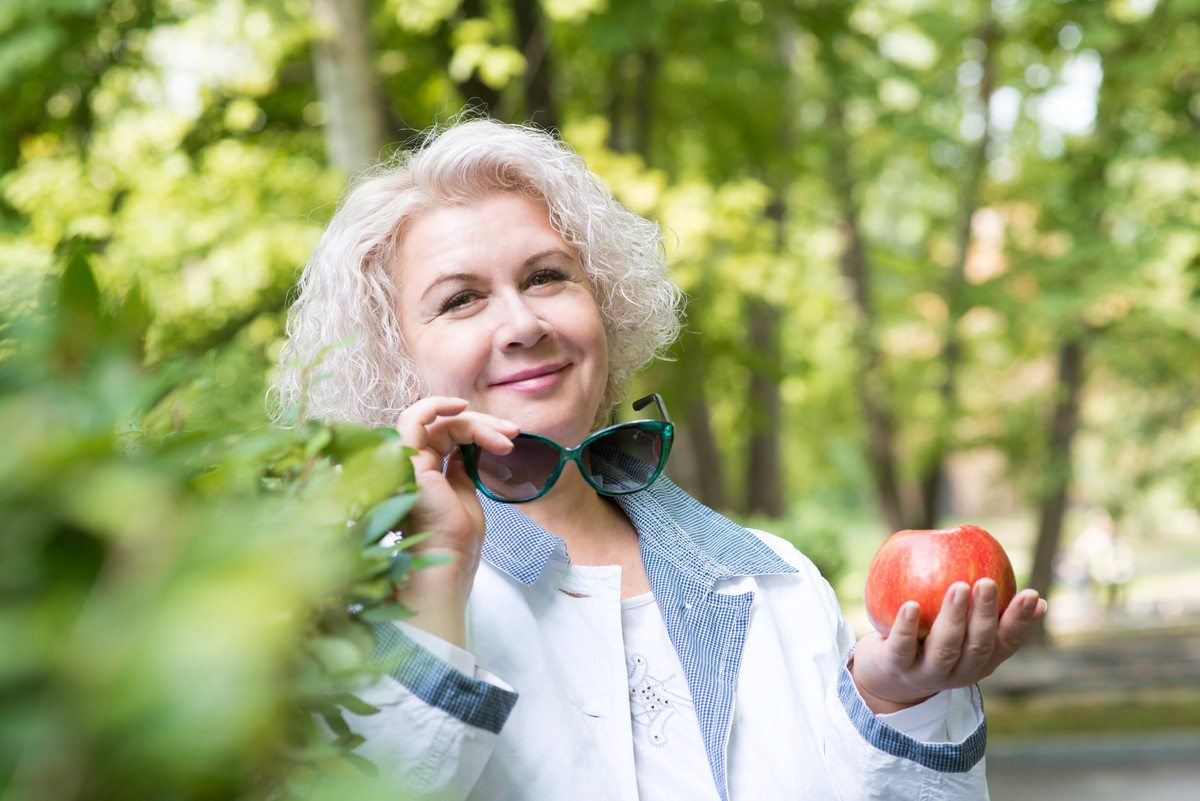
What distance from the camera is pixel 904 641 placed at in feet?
5.26

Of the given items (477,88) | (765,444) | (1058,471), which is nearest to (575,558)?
(477,88)

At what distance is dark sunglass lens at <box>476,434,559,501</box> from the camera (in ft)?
5.76

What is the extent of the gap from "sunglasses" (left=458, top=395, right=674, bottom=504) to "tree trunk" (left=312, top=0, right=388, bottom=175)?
3.20 metres

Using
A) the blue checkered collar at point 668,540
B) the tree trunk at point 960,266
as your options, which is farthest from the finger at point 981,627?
the tree trunk at point 960,266

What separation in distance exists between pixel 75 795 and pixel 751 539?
1.73 m

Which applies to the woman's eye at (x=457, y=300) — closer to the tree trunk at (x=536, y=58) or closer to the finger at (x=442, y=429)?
the finger at (x=442, y=429)

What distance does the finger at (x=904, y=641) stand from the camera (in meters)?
1.57

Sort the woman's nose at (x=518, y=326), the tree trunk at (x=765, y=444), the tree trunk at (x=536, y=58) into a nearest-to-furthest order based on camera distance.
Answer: the woman's nose at (x=518, y=326) < the tree trunk at (x=536, y=58) < the tree trunk at (x=765, y=444)

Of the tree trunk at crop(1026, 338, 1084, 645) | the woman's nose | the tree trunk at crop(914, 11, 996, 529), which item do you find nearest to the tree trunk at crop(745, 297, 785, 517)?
the tree trunk at crop(914, 11, 996, 529)

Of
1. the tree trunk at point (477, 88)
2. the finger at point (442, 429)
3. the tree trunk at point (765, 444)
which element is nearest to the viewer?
the finger at point (442, 429)

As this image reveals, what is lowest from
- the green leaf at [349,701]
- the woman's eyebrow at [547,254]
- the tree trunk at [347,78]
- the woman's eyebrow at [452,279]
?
the green leaf at [349,701]

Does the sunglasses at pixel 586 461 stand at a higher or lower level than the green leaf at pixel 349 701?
higher

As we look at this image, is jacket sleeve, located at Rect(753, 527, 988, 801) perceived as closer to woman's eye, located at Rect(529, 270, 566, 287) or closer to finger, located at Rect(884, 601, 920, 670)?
finger, located at Rect(884, 601, 920, 670)

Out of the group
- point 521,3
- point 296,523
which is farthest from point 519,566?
point 521,3
